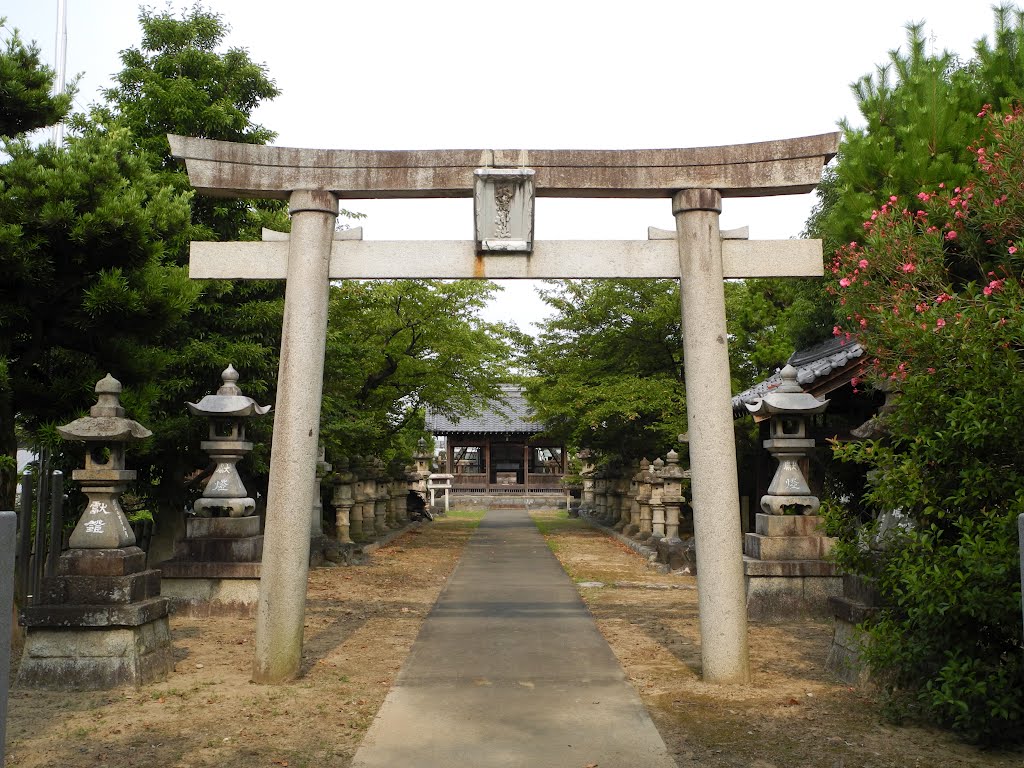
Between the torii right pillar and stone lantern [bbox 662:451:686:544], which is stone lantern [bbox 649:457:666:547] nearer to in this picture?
stone lantern [bbox 662:451:686:544]

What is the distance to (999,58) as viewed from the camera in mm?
8148

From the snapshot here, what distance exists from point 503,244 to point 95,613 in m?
4.02

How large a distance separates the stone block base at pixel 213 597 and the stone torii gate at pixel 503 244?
327cm

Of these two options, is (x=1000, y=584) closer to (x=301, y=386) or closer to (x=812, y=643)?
(x=812, y=643)

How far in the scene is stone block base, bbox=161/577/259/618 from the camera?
9.03m

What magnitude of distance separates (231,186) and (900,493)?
17.2ft

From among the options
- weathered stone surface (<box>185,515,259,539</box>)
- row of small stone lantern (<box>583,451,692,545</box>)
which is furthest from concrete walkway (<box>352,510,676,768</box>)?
row of small stone lantern (<box>583,451,692,545</box>)

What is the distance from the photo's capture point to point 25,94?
6.57m

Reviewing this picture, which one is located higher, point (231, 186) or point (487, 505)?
point (231, 186)

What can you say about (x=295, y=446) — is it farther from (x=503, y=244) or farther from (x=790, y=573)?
(x=790, y=573)

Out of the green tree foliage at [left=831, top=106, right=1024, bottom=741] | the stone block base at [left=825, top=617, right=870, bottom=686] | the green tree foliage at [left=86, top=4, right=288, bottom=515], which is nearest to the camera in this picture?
the green tree foliage at [left=831, top=106, right=1024, bottom=741]

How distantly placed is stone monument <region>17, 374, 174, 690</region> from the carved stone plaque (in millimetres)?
3176

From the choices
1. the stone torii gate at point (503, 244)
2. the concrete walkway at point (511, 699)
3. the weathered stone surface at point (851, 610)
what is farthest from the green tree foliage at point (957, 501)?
the concrete walkway at point (511, 699)

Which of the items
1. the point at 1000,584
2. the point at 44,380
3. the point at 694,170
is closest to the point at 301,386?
the point at 44,380
